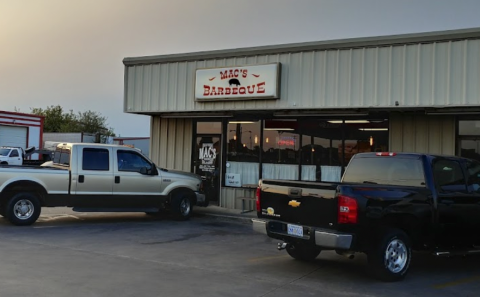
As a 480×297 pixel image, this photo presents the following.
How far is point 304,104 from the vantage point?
12.9m

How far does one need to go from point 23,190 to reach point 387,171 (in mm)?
8332

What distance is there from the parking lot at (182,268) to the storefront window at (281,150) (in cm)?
405

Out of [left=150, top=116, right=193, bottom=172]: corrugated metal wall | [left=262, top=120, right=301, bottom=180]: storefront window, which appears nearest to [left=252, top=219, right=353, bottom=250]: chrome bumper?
[left=262, top=120, right=301, bottom=180]: storefront window

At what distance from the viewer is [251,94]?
13578mm

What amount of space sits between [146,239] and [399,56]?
753 cm

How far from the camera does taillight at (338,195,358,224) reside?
6516 millimetres

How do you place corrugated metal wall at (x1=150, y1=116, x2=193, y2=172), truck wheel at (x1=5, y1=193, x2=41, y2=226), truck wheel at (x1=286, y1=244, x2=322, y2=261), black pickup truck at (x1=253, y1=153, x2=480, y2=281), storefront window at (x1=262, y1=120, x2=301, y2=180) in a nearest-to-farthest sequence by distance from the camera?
black pickup truck at (x1=253, y1=153, x2=480, y2=281) < truck wheel at (x1=286, y1=244, x2=322, y2=261) < truck wheel at (x1=5, y1=193, x2=41, y2=226) < storefront window at (x1=262, y1=120, x2=301, y2=180) < corrugated metal wall at (x1=150, y1=116, x2=193, y2=172)

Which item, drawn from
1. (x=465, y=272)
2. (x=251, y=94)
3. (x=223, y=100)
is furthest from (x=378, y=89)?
(x=465, y=272)

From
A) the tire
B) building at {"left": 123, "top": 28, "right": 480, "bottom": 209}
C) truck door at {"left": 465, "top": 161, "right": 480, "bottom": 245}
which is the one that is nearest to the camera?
truck door at {"left": 465, "top": 161, "right": 480, "bottom": 245}

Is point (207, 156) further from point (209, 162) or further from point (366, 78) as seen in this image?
point (366, 78)

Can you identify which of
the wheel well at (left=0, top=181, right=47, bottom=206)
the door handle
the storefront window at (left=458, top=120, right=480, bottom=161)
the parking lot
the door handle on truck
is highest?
the storefront window at (left=458, top=120, right=480, bottom=161)

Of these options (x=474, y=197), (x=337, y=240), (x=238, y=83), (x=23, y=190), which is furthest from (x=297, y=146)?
(x=337, y=240)

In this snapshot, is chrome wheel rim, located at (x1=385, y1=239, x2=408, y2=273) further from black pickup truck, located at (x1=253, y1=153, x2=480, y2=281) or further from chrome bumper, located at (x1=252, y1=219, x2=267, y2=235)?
chrome bumper, located at (x1=252, y1=219, x2=267, y2=235)

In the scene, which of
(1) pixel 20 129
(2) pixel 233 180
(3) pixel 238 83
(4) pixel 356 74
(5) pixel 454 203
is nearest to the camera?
(5) pixel 454 203
